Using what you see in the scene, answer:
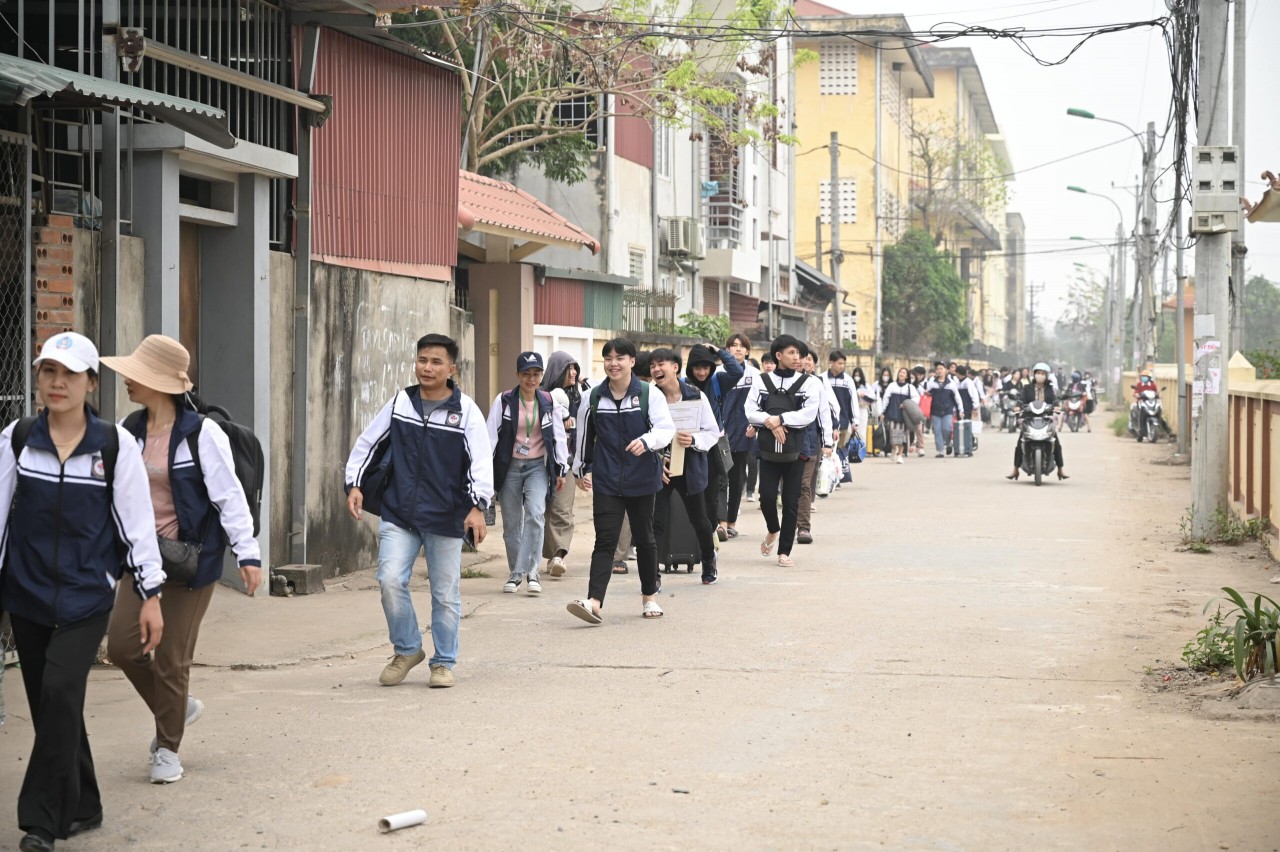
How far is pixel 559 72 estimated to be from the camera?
22.3 metres

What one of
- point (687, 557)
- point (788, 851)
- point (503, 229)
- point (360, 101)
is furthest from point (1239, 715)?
point (503, 229)

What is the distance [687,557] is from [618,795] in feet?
23.5

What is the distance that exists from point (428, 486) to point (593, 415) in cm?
266

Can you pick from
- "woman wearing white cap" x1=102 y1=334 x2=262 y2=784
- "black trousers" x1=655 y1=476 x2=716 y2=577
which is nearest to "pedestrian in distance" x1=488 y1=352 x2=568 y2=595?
"black trousers" x1=655 y1=476 x2=716 y2=577

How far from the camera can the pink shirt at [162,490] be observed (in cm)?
635

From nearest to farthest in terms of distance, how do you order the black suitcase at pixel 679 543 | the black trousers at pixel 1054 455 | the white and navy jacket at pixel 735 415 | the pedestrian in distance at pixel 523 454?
the pedestrian in distance at pixel 523 454, the black suitcase at pixel 679 543, the white and navy jacket at pixel 735 415, the black trousers at pixel 1054 455

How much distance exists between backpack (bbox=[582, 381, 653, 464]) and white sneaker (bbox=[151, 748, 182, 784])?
484 cm

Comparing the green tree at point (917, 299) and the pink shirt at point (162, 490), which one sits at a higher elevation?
the green tree at point (917, 299)

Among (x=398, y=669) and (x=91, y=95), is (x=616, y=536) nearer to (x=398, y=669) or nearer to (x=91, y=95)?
(x=398, y=669)

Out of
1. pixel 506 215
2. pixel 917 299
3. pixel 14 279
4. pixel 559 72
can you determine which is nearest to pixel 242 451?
pixel 14 279

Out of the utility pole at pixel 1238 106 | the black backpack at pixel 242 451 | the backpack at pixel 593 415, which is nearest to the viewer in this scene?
the black backpack at pixel 242 451

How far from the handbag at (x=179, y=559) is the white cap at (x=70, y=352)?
38.2 inches

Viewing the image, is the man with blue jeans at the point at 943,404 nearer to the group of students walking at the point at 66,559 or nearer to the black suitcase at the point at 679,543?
the black suitcase at the point at 679,543

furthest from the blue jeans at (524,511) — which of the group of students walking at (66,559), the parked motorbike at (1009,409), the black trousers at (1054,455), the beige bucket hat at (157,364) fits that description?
the parked motorbike at (1009,409)
